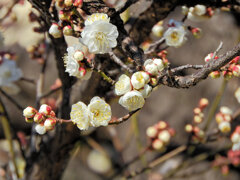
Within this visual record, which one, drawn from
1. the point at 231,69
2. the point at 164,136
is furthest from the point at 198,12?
the point at 164,136

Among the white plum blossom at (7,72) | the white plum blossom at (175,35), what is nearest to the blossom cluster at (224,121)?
the white plum blossom at (175,35)

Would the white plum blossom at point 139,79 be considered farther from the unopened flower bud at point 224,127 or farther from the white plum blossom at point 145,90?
the unopened flower bud at point 224,127

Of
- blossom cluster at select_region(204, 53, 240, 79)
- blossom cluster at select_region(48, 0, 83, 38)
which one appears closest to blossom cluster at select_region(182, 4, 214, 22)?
blossom cluster at select_region(204, 53, 240, 79)

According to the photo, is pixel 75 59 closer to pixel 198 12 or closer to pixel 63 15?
pixel 63 15

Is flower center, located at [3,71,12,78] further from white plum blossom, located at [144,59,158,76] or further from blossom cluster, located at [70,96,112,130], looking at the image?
white plum blossom, located at [144,59,158,76]

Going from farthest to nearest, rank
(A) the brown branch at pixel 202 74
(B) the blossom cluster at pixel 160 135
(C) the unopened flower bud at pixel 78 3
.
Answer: (B) the blossom cluster at pixel 160 135 < (C) the unopened flower bud at pixel 78 3 < (A) the brown branch at pixel 202 74

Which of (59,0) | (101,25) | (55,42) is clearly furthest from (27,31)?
(101,25)
